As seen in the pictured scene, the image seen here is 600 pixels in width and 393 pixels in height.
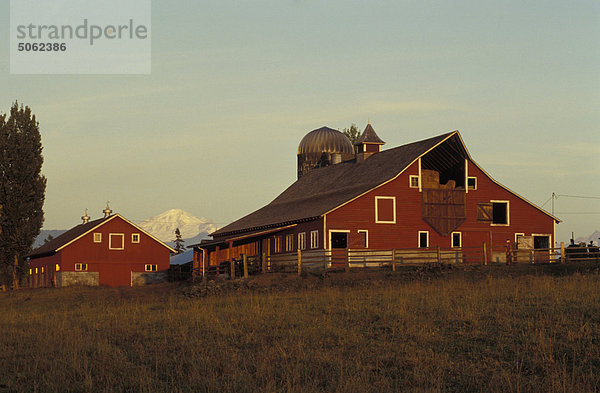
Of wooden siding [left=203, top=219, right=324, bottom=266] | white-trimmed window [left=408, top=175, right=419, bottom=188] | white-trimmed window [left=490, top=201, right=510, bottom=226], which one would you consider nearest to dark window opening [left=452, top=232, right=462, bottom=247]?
white-trimmed window [left=490, top=201, right=510, bottom=226]

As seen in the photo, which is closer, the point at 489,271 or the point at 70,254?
the point at 489,271

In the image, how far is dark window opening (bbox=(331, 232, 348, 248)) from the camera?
48.3m

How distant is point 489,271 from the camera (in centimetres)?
4078

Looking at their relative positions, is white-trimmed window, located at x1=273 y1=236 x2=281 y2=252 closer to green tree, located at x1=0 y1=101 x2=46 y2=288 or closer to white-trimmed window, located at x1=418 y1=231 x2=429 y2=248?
white-trimmed window, located at x1=418 y1=231 x2=429 y2=248

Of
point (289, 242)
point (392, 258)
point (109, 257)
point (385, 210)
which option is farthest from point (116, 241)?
point (392, 258)

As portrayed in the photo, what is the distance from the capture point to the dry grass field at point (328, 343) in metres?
15.5

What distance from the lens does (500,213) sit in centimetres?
5238

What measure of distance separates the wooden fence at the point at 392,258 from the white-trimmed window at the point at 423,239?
0.69 m

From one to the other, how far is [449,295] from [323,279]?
1172 centimetres

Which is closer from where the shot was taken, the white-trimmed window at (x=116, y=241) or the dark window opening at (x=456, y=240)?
the dark window opening at (x=456, y=240)

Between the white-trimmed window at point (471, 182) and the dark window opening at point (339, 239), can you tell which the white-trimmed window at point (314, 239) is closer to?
the dark window opening at point (339, 239)

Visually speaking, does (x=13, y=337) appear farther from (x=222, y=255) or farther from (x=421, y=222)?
(x=222, y=255)

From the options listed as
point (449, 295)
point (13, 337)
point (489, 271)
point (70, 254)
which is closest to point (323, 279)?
point (489, 271)

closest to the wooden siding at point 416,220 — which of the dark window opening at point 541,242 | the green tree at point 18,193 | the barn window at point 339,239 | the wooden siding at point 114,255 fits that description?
the barn window at point 339,239
